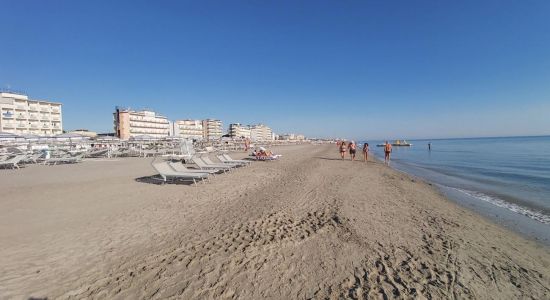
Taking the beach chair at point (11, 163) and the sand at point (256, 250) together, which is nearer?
the sand at point (256, 250)

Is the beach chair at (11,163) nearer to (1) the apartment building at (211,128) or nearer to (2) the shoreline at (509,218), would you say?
(2) the shoreline at (509,218)

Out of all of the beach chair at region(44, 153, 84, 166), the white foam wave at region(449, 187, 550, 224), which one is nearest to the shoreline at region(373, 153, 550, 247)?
the white foam wave at region(449, 187, 550, 224)

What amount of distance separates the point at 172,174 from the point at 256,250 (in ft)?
22.0

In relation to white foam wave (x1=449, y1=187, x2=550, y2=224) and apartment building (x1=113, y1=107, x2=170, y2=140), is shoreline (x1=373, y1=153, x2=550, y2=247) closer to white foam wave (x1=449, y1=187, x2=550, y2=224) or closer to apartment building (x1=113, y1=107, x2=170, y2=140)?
white foam wave (x1=449, y1=187, x2=550, y2=224)

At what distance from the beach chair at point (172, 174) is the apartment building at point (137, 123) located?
224 feet

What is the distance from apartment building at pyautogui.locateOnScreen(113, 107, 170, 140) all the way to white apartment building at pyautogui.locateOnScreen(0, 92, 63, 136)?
13343 millimetres

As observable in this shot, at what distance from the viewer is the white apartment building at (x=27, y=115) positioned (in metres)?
52.6

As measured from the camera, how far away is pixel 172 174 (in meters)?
9.48

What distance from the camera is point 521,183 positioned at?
453 inches

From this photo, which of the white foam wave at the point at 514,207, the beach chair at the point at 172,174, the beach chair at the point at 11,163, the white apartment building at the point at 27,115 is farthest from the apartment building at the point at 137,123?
the white foam wave at the point at 514,207

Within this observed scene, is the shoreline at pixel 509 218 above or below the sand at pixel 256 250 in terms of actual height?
below

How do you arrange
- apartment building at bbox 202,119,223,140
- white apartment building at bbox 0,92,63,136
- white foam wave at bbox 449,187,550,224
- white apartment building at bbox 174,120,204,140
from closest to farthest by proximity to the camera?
white foam wave at bbox 449,187,550,224 < white apartment building at bbox 0,92,63,136 < white apartment building at bbox 174,120,204,140 < apartment building at bbox 202,119,223,140

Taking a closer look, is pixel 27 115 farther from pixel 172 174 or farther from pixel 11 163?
pixel 172 174

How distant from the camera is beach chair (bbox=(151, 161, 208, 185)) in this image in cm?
939
